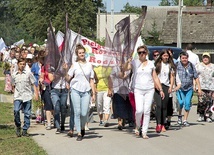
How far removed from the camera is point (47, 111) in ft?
46.7

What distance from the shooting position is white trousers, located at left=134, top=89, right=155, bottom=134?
1269 cm

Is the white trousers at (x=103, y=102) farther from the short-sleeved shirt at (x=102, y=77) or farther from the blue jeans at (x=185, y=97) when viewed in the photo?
the blue jeans at (x=185, y=97)

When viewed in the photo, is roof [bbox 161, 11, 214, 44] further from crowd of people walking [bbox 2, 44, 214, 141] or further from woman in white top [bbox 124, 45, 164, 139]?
woman in white top [bbox 124, 45, 164, 139]

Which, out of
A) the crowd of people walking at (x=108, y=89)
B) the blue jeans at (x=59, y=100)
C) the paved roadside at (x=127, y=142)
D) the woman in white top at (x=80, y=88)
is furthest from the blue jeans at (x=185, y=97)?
the woman in white top at (x=80, y=88)

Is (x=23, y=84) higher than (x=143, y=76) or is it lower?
lower

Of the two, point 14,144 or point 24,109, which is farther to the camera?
point 24,109

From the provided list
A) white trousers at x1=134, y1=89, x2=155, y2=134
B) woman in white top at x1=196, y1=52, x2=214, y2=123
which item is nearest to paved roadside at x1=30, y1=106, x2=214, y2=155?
white trousers at x1=134, y1=89, x2=155, y2=134

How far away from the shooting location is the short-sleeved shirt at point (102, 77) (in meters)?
13.8

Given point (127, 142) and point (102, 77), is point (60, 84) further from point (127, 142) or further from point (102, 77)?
point (127, 142)

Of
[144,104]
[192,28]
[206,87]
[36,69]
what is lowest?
[144,104]

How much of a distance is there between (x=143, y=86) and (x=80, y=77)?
4.07 feet

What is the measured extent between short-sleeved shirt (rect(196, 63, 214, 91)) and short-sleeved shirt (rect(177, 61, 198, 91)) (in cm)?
144

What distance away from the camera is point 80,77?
1247 cm

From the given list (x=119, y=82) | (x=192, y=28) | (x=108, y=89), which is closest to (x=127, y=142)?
(x=119, y=82)
